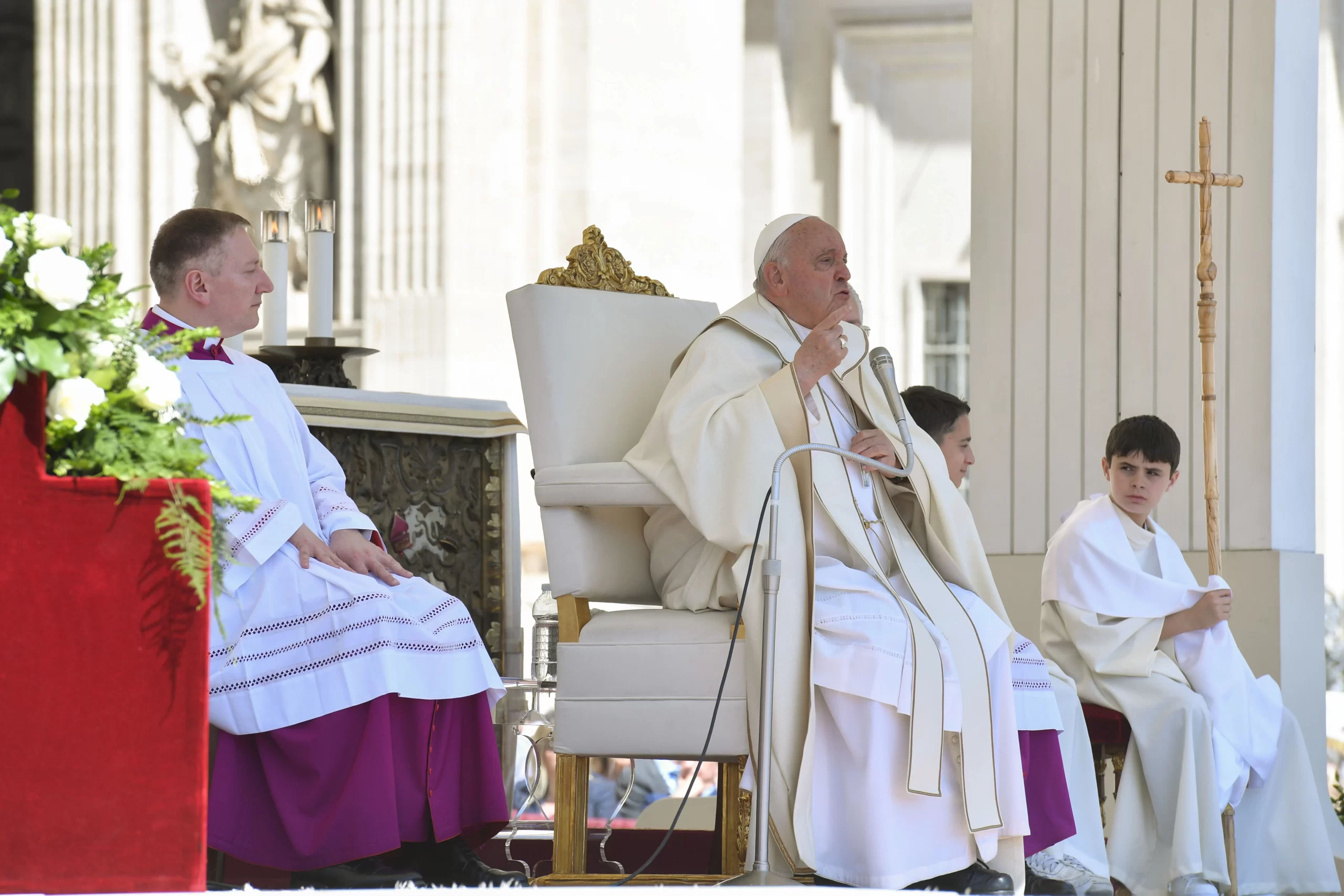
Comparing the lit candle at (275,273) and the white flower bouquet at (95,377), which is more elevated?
the lit candle at (275,273)

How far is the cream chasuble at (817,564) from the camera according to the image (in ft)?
11.6

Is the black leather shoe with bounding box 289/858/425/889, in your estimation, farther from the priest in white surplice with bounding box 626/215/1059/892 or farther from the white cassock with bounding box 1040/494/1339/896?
the white cassock with bounding box 1040/494/1339/896

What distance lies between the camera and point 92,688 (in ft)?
7.66

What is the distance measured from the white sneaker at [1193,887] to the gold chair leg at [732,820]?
52.1 inches

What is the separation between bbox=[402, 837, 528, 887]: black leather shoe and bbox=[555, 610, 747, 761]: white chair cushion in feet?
1.05

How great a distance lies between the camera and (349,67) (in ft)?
36.1

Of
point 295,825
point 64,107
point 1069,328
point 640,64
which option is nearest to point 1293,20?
point 1069,328

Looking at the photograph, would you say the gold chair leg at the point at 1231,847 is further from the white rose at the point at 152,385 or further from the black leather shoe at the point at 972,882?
the white rose at the point at 152,385

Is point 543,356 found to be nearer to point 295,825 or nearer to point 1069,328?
point 295,825

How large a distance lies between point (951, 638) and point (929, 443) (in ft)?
2.31

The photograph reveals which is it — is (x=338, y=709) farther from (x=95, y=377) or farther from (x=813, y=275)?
(x=813, y=275)

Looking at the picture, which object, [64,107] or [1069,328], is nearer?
[1069,328]

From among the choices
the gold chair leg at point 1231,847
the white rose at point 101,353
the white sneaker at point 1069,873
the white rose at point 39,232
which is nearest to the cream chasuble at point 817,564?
the white sneaker at point 1069,873

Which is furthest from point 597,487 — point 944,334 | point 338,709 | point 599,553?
point 944,334
